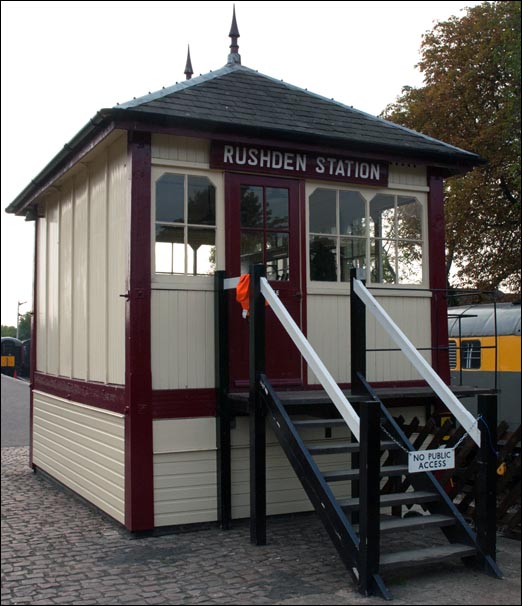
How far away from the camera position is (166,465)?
7.96 meters

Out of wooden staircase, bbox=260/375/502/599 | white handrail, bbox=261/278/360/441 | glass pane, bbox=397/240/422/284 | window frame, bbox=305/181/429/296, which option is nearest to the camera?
wooden staircase, bbox=260/375/502/599

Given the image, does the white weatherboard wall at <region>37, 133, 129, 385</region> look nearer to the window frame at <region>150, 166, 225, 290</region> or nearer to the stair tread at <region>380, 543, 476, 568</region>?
the window frame at <region>150, 166, 225, 290</region>

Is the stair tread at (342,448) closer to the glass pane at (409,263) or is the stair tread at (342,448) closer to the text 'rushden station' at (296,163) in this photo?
the glass pane at (409,263)

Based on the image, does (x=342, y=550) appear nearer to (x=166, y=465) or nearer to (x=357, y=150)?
(x=166, y=465)

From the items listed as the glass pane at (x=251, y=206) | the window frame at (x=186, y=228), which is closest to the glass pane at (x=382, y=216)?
the glass pane at (x=251, y=206)

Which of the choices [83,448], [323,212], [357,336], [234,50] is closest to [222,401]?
[357,336]

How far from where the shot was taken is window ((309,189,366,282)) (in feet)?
29.8

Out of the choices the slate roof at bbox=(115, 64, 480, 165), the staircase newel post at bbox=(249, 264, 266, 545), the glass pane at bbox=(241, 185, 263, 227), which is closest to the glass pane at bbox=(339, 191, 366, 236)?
the slate roof at bbox=(115, 64, 480, 165)

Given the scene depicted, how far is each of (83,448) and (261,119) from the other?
15.2 feet

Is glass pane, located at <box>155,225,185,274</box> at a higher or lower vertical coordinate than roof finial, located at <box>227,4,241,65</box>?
lower

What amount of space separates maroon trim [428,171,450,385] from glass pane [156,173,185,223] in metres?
3.23

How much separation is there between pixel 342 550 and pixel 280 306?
→ 2310 mm

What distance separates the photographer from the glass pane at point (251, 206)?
8.66 meters

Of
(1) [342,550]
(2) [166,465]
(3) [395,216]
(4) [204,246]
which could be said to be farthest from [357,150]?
(1) [342,550]
